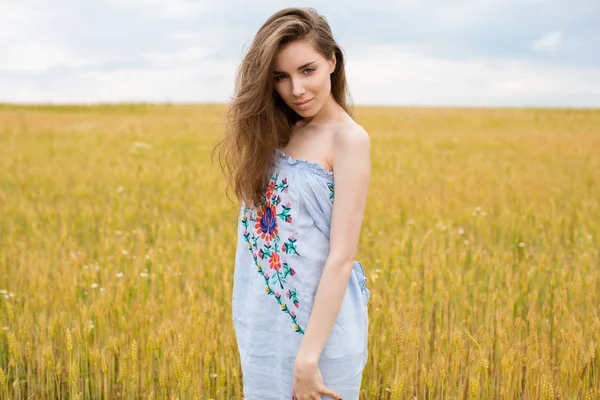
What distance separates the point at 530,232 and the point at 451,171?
11.9 feet

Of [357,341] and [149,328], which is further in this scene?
[149,328]

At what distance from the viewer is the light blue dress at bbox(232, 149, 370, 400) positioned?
1656mm

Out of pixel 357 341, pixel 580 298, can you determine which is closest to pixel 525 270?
pixel 580 298

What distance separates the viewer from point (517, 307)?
11.9 ft

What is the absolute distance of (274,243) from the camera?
1.71 metres

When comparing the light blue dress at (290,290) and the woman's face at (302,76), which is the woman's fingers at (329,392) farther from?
the woman's face at (302,76)

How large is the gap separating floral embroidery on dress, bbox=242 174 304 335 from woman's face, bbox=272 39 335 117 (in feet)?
0.70

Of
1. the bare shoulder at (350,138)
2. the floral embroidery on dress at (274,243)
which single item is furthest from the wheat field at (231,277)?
the bare shoulder at (350,138)

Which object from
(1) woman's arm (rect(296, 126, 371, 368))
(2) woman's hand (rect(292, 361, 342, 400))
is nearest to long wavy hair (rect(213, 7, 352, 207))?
(1) woman's arm (rect(296, 126, 371, 368))

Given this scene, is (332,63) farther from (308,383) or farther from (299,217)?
(308,383)

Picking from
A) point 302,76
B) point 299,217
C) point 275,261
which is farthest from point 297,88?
point 275,261

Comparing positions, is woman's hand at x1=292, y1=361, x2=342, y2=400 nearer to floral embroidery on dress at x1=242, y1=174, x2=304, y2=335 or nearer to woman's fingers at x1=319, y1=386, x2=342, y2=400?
woman's fingers at x1=319, y1=386, x2=342, y2=400

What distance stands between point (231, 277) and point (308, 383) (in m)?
2.20

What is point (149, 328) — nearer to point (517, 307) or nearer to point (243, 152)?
point (243, 152)
